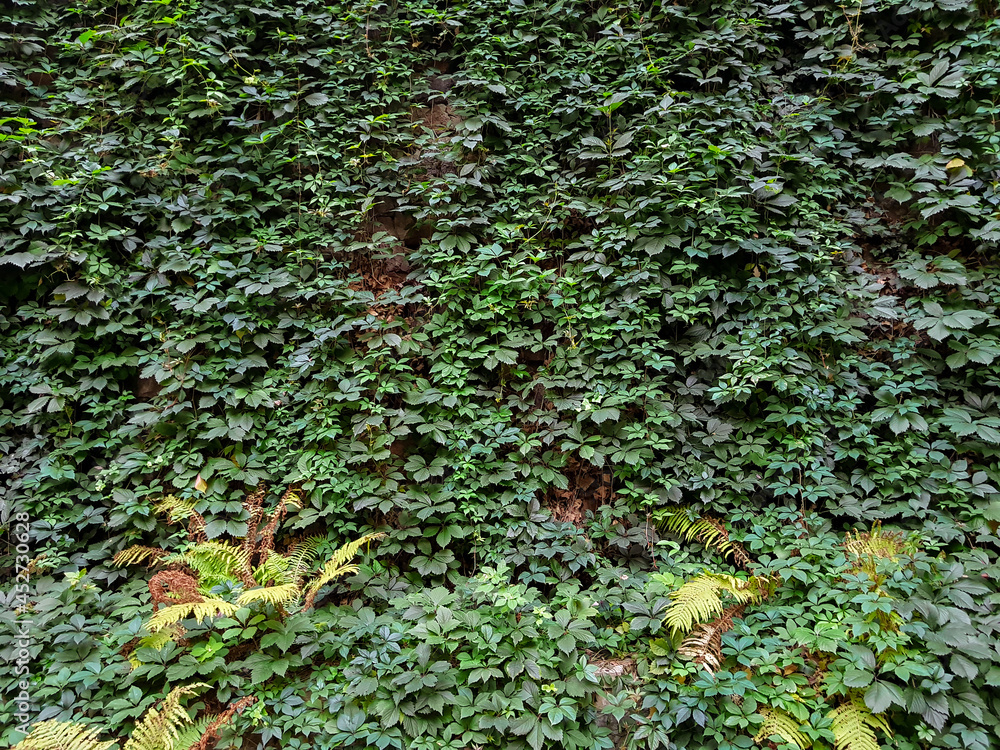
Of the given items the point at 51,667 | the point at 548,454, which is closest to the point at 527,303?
the point at 548,454

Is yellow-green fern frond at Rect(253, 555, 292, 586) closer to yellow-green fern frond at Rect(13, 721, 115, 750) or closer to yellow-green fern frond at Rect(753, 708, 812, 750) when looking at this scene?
yellow-green fern frond at Rect(13, 721, 115, 750)

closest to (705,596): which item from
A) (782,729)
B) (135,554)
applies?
(782,729)

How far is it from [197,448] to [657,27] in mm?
5056

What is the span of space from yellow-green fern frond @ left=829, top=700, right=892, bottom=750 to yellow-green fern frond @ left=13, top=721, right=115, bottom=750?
361cm

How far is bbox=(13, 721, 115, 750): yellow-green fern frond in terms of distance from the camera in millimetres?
2475

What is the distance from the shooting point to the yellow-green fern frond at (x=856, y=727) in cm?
246

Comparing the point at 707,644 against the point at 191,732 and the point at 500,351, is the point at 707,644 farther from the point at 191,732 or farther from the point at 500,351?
the point at 191,732

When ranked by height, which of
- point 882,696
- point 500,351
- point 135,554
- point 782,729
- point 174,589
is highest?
point 500,351

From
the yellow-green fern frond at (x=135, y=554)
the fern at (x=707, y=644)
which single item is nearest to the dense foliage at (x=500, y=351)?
the fern at (x=707, y=644)

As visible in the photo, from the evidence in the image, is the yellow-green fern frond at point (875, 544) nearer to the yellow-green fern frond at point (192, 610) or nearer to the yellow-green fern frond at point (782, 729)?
the yellow-green fern frond at point (782, 729)

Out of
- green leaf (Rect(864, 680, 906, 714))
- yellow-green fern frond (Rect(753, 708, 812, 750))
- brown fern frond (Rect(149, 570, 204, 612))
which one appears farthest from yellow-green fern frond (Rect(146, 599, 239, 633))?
green leaf (Rect(864, 680, 906, 714))

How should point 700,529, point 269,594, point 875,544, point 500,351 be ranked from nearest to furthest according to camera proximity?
1. point 269,594
2. point 875,544
3. point 700,529
4. point 500,351

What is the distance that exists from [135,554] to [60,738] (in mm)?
1173

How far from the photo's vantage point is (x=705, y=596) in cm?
287
